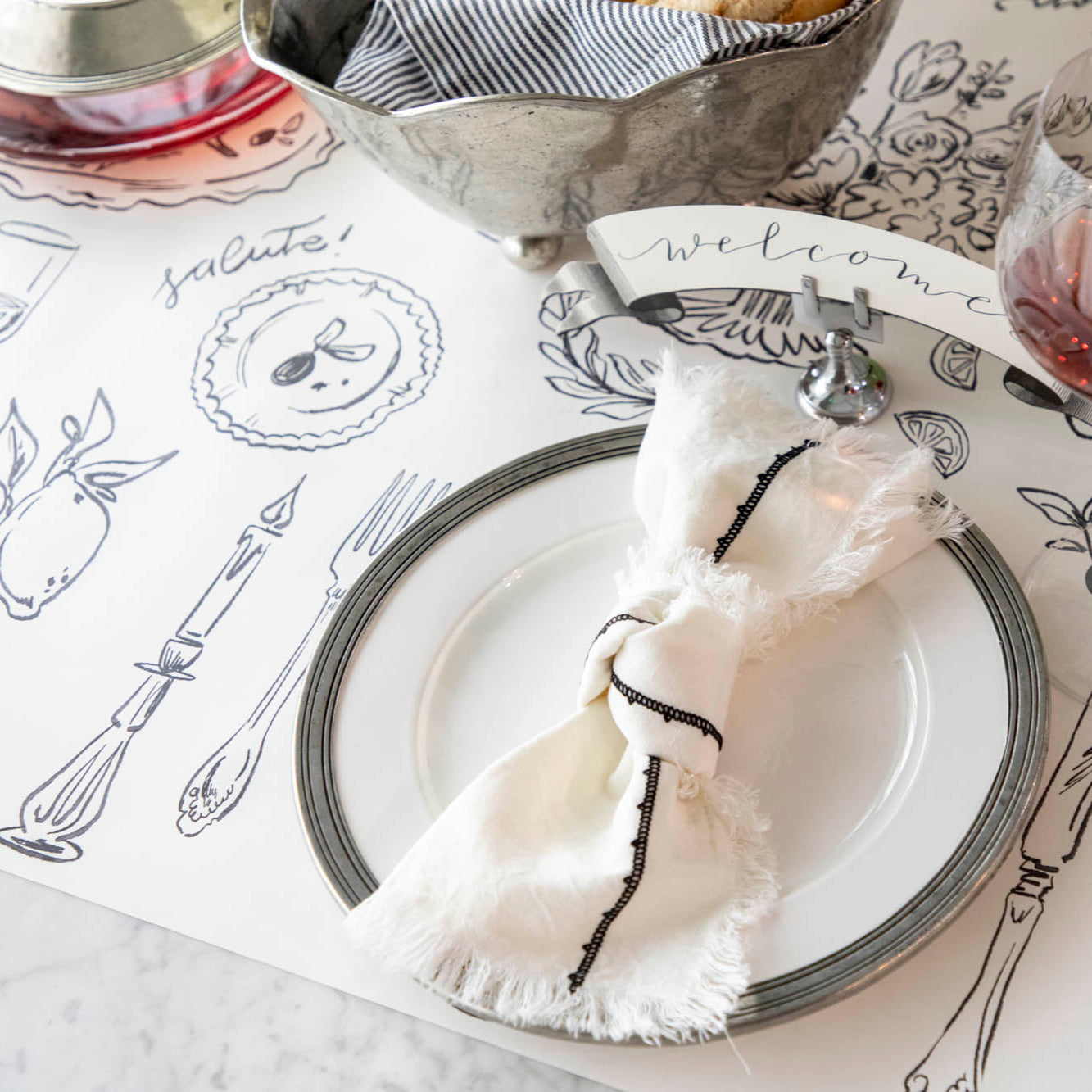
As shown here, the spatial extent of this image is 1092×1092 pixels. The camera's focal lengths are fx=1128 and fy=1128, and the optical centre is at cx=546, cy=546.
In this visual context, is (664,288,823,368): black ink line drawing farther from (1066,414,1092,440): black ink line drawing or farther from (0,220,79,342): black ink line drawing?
(0,220,79,342): black ink line drawing

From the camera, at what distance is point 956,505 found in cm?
52

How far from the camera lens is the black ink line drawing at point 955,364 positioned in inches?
23.3

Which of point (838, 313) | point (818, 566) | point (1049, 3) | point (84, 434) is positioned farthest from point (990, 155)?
point (84, 434)

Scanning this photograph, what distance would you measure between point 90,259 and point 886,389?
53 centimetres

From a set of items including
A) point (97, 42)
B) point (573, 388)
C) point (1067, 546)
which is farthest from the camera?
point (97, 42)

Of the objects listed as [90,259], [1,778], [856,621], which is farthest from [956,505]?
[90,259]

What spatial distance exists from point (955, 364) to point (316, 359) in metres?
0.37

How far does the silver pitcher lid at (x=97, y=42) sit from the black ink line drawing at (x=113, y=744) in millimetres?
361

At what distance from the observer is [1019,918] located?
43 centimetres

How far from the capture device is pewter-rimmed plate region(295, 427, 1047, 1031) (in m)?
0.41

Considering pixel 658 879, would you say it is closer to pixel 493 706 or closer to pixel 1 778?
pixel 493 706

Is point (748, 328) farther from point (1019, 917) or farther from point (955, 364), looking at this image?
point (1019, 917)

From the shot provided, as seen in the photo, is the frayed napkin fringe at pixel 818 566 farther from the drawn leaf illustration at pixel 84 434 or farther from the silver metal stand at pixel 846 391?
the drawn leaf illustration at pixel 84 434

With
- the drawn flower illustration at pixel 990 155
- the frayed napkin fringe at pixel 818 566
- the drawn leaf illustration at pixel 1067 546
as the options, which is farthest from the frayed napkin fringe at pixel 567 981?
the drawn flower illustration at pixel 990 155
